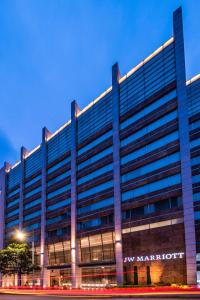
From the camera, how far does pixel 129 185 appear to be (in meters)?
66.1

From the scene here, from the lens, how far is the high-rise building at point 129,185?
56406mm

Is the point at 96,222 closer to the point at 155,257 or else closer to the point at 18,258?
the point at 155,257

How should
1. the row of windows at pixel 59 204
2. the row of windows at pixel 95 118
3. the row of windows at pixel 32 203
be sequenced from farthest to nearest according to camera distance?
the row of windows at pixel 32 203 < the row of windows at pixel 59 204 < the row of windows at pixel 95 118

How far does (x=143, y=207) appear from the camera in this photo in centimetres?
6312

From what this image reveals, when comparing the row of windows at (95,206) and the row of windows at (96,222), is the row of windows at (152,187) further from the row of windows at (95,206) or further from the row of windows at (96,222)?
the row of windows at (96,222)

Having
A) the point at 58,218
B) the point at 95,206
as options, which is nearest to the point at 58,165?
the point at 58,218

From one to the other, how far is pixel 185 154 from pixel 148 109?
41.4 ft

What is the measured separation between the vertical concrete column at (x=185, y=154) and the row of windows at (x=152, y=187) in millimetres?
2242

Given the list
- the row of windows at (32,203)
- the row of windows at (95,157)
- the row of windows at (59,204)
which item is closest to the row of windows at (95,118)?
the row of windows at (95,157)

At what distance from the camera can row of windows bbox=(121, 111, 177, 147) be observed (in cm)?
6100

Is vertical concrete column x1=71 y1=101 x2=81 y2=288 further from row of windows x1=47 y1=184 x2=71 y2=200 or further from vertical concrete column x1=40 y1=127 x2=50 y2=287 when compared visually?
vertical concrete column x1=40 y1=127 x2=50 y2=287

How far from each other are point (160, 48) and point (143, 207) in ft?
82.4

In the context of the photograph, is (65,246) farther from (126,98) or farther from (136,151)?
(126,98)

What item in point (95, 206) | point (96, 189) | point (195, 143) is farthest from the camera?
point (96, 189)
